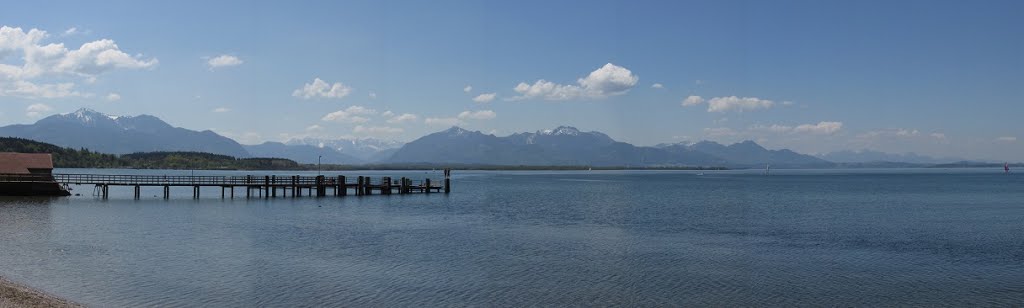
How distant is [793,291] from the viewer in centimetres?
2642

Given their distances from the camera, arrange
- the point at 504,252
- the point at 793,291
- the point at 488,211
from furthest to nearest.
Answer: the point at 488,211 → the point at 504,252 → the point at 793,291

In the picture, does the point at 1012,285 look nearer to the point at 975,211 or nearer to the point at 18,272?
the point at 18,272

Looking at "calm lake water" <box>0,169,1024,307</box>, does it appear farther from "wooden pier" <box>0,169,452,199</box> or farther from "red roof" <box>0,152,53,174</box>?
"red roof" <box>0,152,53,174</box>

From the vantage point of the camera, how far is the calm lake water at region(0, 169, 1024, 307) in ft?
82.4

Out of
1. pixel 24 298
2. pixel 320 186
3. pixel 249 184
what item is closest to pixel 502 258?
pixel 24 298

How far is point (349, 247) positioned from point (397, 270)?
26.8ft

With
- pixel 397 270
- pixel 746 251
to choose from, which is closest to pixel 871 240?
pixel 746 251

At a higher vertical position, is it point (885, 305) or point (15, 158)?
point (15, 158)

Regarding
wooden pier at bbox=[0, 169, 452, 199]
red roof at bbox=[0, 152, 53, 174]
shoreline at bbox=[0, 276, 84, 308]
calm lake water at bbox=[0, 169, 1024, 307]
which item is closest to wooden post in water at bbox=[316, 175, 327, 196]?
wooden pier at bbox=[0, 169, 452, 199]

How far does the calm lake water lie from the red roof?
16.2 metres

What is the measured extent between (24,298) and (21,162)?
203 ft

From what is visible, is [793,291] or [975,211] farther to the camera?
[975,211]

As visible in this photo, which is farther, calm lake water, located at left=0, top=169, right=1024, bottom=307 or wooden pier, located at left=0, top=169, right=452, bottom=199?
wooden pier, located at left=0, top=169, right=452, bottom=199

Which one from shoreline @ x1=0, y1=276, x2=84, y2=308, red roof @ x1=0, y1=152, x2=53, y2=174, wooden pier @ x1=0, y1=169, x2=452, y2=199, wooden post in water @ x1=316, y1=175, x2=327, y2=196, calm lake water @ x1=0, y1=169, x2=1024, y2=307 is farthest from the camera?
wooden post in water @ x1=316, y1=175, x2=327, y2=196
